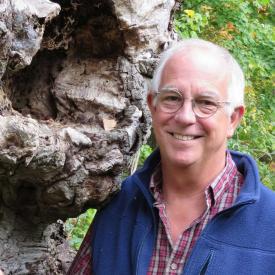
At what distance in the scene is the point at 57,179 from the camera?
1791 millimetres

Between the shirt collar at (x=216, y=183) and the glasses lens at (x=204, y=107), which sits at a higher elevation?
the glasses lens at (x=204, y=107)

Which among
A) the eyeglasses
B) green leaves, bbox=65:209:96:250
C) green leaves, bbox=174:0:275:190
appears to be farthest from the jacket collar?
green leaves, bbox=174:0:275:190

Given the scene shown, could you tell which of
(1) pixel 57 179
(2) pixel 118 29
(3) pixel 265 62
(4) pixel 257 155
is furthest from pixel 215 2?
(1) pixel 57 179

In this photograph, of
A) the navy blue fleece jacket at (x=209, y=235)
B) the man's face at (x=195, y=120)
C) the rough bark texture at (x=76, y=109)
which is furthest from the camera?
the rough bark texture at (x=76, y=109)

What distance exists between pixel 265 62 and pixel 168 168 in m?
4.54

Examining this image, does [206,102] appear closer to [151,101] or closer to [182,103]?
[182,103]

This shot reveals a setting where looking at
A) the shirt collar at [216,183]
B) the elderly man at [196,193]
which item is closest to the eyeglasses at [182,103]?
the elderly man at [196,193]

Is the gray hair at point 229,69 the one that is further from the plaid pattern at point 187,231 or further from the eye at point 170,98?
the plaid pattern at point 187,231

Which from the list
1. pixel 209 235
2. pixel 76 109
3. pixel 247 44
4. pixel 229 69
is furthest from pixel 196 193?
pixel 247 44

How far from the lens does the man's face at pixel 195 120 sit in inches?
66.4

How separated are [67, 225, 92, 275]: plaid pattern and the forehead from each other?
61cm

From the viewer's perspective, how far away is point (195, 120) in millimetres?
1682

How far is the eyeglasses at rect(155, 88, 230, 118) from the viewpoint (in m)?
1.68

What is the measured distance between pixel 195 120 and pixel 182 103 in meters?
0.06
